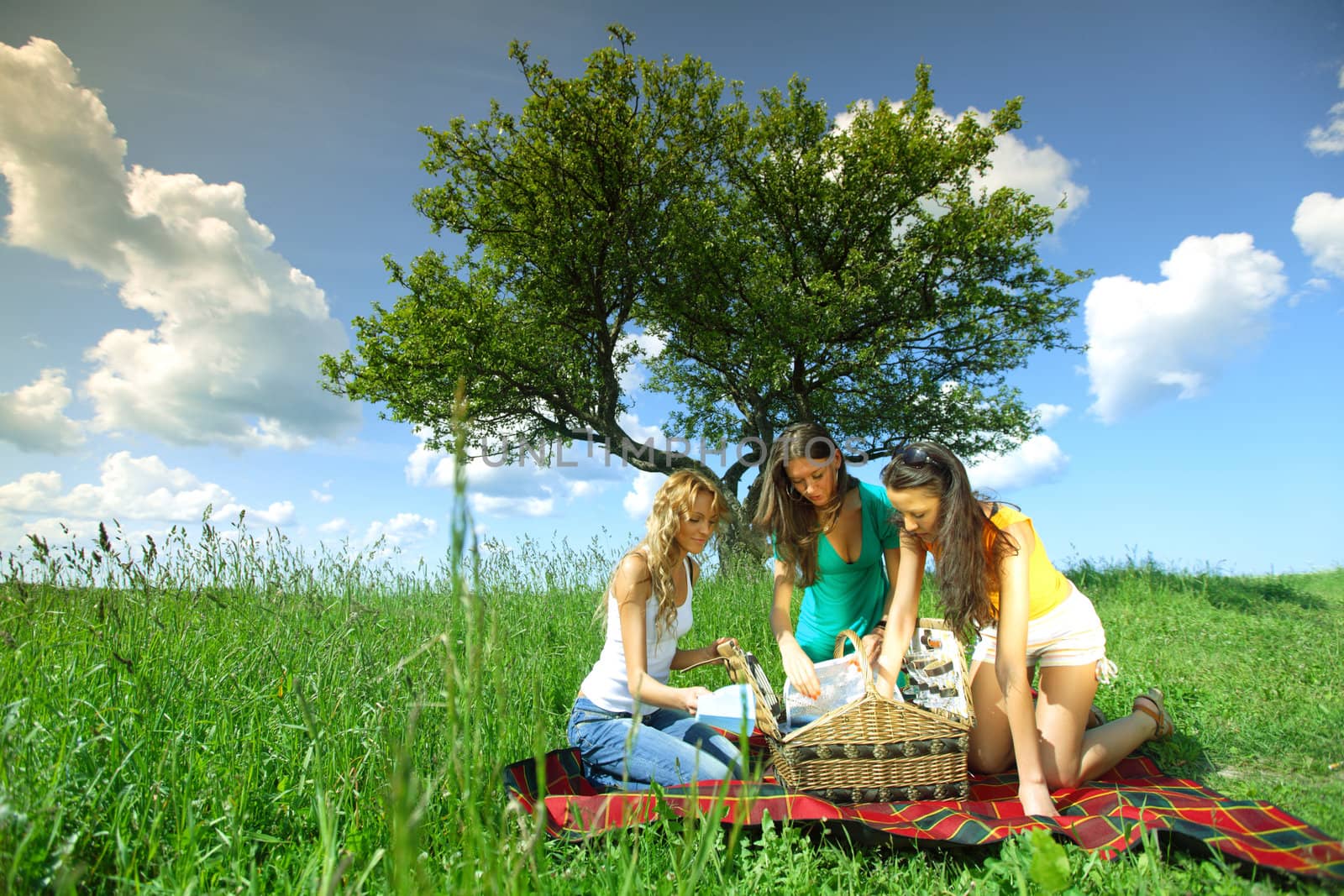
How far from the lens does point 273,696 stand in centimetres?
318

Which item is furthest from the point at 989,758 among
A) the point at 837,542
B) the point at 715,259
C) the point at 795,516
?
the point at 715,259

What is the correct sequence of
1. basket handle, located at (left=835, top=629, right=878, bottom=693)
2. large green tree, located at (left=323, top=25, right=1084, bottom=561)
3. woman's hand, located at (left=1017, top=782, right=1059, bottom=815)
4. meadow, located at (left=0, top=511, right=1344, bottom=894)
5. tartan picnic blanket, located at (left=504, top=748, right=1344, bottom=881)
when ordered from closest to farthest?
1. meadow, located at (left=0, top=511, right=1344, bottom=894)
2. tartan picnic blanket, located at (left=504, top=748, right=1344, bottom=881)
3. woman's hand, located at (left=1017, top=782, right=1059, bottom=815)
4. basket handle, located at (left=835, top=629, right=878, bottom=693)
5. large green tree, located at (left=323, top=25, right=1084, bottom=561)

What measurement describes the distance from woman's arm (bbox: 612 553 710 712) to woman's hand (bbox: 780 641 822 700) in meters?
0.52

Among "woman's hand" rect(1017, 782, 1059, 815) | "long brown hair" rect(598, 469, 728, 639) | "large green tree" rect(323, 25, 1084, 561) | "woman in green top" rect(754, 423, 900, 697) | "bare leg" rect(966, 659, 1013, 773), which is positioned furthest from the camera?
"large green tree" rect(323, 25, 1084, 561)

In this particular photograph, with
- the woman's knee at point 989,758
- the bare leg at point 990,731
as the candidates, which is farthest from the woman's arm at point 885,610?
the woman's knee at point 989,758

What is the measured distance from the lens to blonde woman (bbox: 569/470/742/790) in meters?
3.29

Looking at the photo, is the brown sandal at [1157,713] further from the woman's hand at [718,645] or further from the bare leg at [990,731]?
the woman's hand at [718,645]

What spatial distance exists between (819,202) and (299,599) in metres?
11.9

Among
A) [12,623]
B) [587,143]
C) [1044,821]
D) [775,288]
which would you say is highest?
[587,143]

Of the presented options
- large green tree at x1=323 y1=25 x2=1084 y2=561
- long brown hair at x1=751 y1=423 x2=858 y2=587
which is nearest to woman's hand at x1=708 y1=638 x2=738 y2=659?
long brown hair at x1=751 y1=423 x2=858 y2=587

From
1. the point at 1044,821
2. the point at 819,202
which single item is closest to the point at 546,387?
the point at 819,202

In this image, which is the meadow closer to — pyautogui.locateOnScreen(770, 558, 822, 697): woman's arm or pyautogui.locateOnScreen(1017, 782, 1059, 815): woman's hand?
pyautogui.locateOnScreen(1017, 782, 1059, 815): woman's hand

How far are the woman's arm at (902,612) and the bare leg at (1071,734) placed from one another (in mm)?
734

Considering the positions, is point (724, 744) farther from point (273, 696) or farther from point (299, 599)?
point (299, 599)
